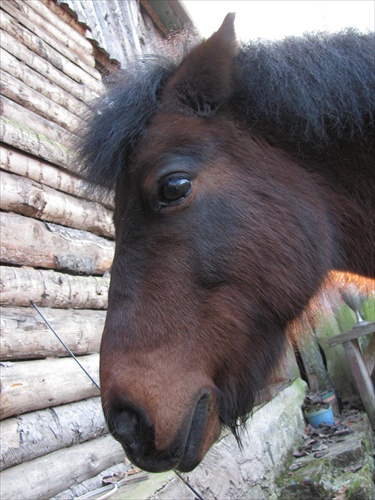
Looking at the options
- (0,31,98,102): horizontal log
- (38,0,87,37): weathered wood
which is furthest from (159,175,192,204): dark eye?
(38,0,87,37): weathered wood

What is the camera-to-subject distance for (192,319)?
1.72m

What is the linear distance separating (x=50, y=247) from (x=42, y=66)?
1993mm

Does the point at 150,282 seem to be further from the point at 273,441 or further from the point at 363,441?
the point at 363,441

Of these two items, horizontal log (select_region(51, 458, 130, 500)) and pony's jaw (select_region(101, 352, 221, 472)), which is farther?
horizontal log (select_region(51, 458, 130, 500))

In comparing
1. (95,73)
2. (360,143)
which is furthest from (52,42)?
(360,143)

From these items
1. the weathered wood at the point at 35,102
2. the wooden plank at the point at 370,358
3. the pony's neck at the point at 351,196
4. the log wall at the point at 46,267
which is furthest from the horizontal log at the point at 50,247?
the wooden plank at the point at 370,358

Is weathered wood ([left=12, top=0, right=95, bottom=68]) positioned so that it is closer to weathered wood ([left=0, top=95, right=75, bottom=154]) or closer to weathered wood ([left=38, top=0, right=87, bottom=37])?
weathered wood ([left=38, top=0, right=87, bottom=37])

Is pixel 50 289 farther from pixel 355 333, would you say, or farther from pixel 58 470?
pixel 355 333

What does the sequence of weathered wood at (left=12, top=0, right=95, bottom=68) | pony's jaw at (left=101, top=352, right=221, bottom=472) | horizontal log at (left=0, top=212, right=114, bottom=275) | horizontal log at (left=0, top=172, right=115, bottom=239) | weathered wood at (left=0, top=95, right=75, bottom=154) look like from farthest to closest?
weathered wood at (left=12, top=0, right=95, bottom=68) → weathered wood at (left=0, top=95, right=75, bottom=154) → horizontal log at (left=0, top=172, right=115, bottom=239) → horizontal log at (left=0, top=212, right=114, bottom=275) → pony's jaw at (left=101, top=352, right=221, bottom=472)

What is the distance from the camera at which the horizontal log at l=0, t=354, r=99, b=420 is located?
8.34ft

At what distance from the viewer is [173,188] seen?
182 centimetres

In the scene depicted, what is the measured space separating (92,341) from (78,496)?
116 centimetres

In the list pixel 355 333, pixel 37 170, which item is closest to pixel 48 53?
pixel 37 170

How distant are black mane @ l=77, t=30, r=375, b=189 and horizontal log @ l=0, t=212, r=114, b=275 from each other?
1221mm
